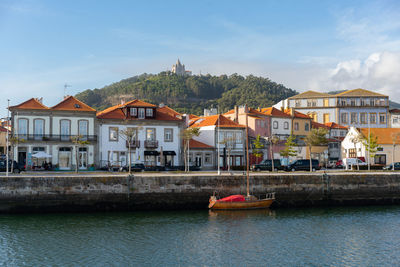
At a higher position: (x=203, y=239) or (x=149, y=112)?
(x=149, y=112)

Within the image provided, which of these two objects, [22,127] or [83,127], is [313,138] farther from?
[22,127]

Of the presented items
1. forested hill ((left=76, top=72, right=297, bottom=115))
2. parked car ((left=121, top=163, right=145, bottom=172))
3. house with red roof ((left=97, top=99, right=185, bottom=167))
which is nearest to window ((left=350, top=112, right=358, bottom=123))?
house with red roof ((left=97, top=99, right=185, bottom=167))

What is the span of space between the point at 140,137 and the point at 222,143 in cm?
1186

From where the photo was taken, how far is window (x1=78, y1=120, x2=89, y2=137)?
5803cm

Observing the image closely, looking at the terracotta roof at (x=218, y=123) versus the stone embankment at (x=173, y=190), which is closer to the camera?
the stone embankment at (x=173, y=190)

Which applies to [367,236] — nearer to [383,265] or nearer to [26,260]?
[383,265]

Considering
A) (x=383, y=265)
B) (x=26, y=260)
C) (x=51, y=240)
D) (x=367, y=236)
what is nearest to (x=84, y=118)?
(x=51, y=240)

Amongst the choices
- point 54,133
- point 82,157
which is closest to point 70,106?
point 54,133

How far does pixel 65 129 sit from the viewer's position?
5741 cm

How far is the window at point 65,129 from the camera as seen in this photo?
57125 millimetres

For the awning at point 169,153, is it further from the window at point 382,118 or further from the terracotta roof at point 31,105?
the window at point 382,118

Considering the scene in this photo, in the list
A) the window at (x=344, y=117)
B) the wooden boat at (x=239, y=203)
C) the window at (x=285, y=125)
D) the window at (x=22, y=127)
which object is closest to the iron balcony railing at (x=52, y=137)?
the window at (x=22, y=127)

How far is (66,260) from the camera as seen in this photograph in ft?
79.7

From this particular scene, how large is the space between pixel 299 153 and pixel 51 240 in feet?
175
